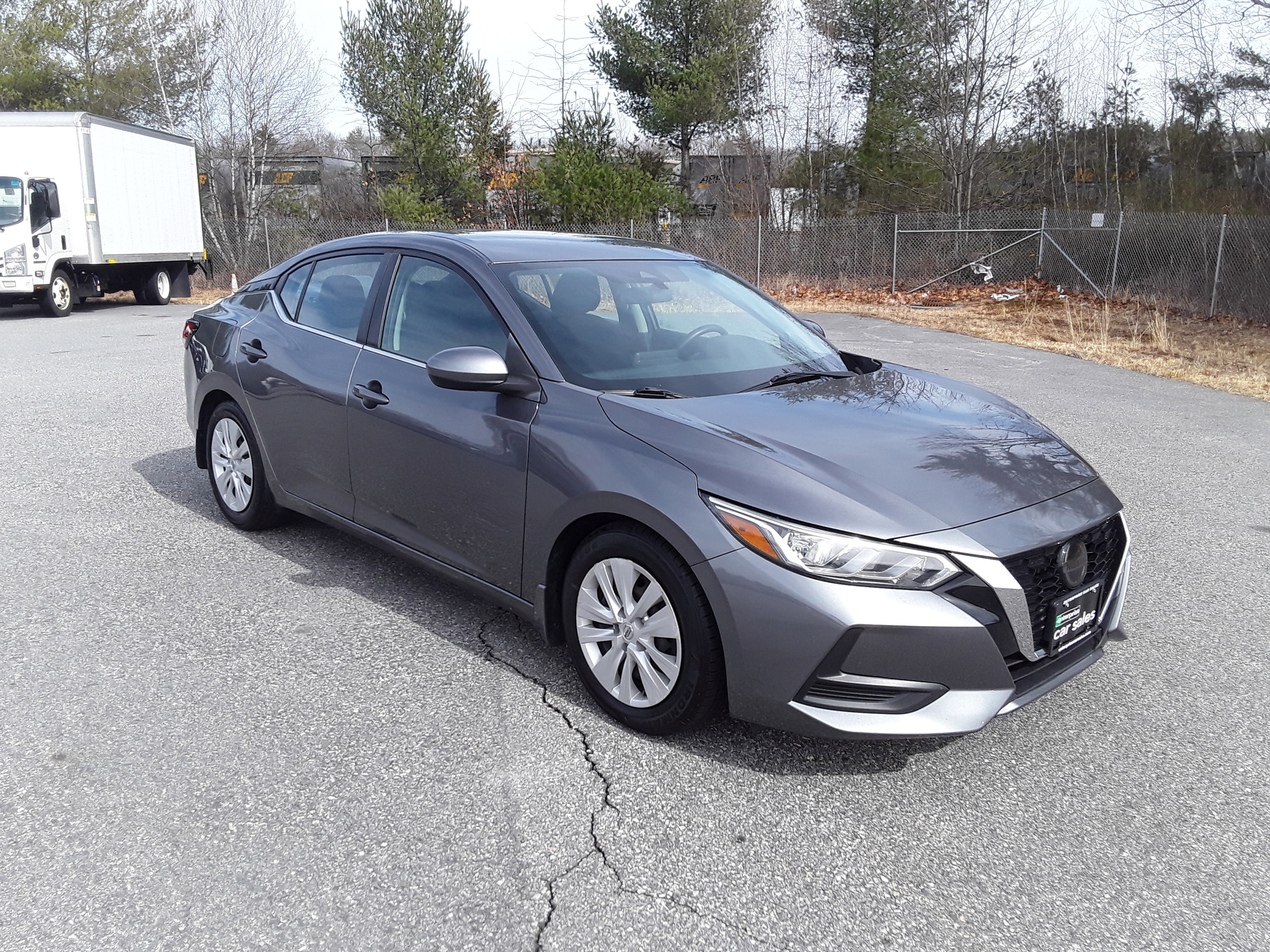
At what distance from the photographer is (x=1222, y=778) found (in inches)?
122

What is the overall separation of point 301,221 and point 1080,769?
1196 inches

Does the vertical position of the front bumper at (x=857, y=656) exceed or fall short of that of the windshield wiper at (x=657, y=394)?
it falls short

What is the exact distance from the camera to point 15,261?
18.5m

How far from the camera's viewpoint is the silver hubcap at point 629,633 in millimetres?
3137

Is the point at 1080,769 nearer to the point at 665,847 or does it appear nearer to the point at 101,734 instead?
the point at 665,847

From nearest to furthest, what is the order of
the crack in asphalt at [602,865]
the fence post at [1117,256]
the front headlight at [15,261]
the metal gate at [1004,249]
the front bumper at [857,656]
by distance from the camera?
the crack in asphalt at [602,865], the front bumper at [857,656], the front headlight at [15,261], the fence post at [1117,256], the metal gate at [1004,249]

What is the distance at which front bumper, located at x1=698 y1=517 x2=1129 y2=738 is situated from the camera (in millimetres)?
2779

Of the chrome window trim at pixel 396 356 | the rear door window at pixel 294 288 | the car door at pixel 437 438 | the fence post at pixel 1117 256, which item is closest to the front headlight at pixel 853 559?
the car door at pixel 437 438

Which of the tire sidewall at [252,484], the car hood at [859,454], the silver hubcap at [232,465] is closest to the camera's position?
the car hood at [859,454]

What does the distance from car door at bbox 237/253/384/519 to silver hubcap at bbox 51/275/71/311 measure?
17.1m

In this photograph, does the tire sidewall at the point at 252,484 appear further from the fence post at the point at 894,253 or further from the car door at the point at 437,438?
the fence post at the point at 894,253

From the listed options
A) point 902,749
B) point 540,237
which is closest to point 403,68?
point 540,237

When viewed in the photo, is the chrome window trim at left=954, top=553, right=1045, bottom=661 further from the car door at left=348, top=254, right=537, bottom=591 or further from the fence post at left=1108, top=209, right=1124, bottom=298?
the fence post at left=1108, top=209, right=1124, bottom=298

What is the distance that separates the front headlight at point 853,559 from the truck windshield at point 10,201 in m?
19.9
